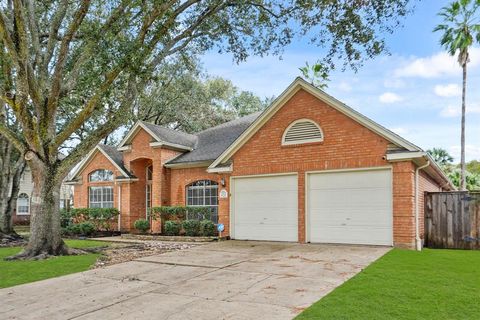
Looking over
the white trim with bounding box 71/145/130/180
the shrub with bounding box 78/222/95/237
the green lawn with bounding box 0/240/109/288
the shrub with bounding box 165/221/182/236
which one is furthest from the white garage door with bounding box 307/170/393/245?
the shrub with bounding box 78/222/95/237

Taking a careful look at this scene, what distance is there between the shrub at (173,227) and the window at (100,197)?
189 inches

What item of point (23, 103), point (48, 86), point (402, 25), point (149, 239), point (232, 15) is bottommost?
point (149, 239)

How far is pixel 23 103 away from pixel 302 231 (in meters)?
9.16

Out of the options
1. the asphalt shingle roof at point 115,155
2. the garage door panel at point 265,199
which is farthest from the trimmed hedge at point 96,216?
the garage door panel at point 265,199

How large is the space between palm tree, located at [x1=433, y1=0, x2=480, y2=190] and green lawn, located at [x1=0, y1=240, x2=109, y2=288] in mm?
20852

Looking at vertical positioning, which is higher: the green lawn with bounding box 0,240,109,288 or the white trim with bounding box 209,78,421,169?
the white trim with bounding box 209,78,421,169

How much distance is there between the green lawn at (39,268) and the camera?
8555mm

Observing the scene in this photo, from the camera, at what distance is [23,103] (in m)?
11.0

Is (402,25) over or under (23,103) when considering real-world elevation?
over

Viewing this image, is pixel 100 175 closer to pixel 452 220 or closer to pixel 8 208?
pixel 8 208

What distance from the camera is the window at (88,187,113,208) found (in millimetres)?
20406

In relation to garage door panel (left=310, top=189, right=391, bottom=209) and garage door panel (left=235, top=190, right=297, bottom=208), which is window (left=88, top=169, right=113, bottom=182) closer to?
garage door panel (left=235, top=190, right=297, bottom=208)

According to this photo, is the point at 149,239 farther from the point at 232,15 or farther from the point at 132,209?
the point at 232,15

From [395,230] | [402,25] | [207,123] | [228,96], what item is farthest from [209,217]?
[228,96]
